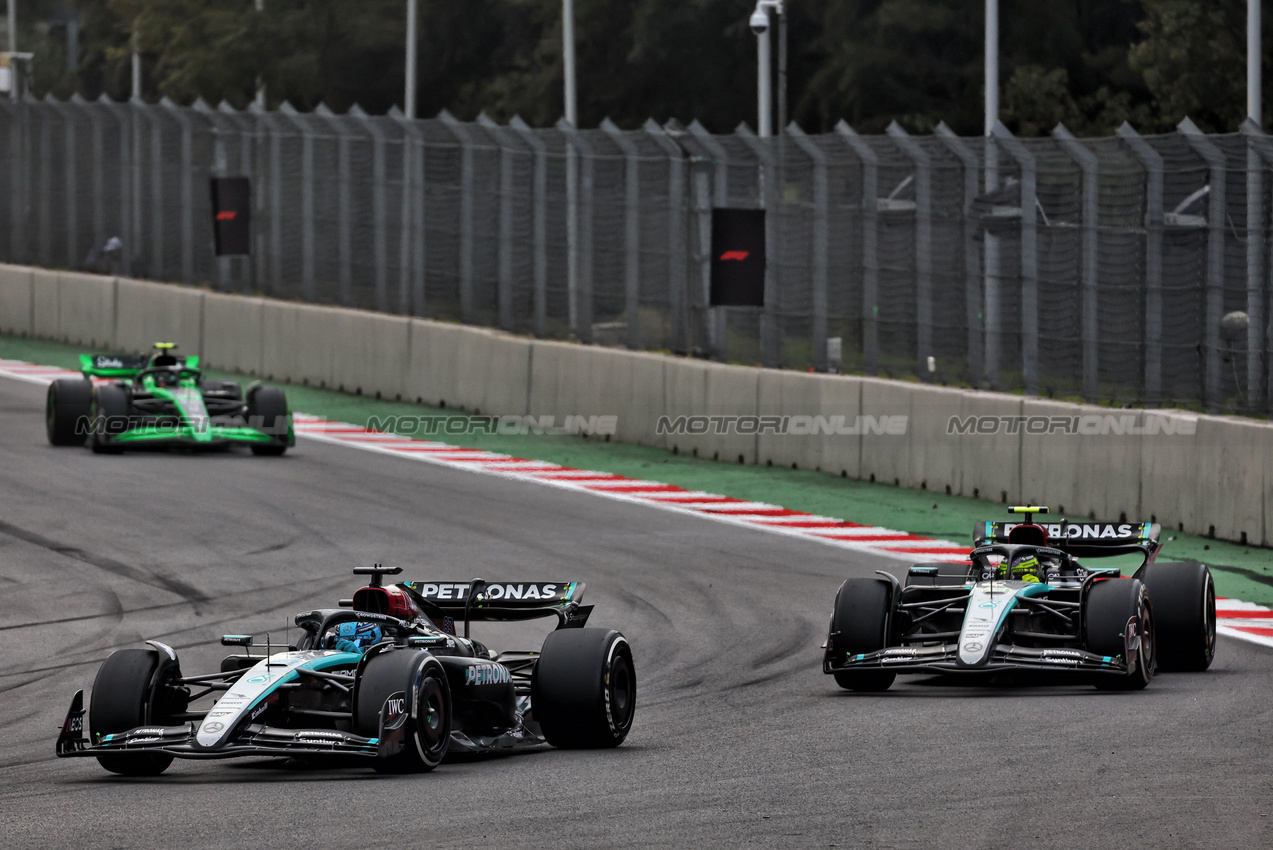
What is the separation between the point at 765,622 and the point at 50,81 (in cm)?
7381

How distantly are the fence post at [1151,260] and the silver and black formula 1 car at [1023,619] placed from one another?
206 inches

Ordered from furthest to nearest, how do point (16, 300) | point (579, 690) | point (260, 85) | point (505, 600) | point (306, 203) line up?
point (260, 85), point (16, 300), point (306, 203), point (505, 600), point (579, 690)

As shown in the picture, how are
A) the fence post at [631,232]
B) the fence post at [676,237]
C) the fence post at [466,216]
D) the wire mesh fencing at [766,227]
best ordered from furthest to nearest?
1. the fence post at [466,216]
2. the fence post at [631,232]
3. the fence post at [676,237]
4. the wire mesh fencing at [766,227]

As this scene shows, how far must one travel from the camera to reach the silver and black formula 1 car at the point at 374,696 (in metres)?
9.56

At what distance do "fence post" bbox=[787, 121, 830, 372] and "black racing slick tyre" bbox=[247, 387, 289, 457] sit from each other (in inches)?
224

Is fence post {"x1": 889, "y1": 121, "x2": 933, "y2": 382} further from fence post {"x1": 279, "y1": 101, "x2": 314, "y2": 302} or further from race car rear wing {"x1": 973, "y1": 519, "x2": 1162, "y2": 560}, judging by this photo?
fence post {"x1": 279, "y1": 101, "x2": 314, "y2": 302}

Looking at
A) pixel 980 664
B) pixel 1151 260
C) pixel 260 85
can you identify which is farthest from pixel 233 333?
pixel 260 85

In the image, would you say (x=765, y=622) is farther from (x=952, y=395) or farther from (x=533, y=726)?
(x=952, y=395)

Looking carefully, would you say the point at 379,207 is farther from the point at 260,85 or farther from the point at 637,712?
the point at 260,85

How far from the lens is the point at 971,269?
20.7m

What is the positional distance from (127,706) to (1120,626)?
220 inches

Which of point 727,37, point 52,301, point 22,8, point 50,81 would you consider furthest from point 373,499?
point 22,8

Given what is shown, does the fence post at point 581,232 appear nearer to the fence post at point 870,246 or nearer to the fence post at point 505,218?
the fence post at point 505,218

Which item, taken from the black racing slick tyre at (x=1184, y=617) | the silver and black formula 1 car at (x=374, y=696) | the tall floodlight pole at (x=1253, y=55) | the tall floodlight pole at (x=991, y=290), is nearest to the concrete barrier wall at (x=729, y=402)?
the tall floodlight pole at (x=991, y=290)
